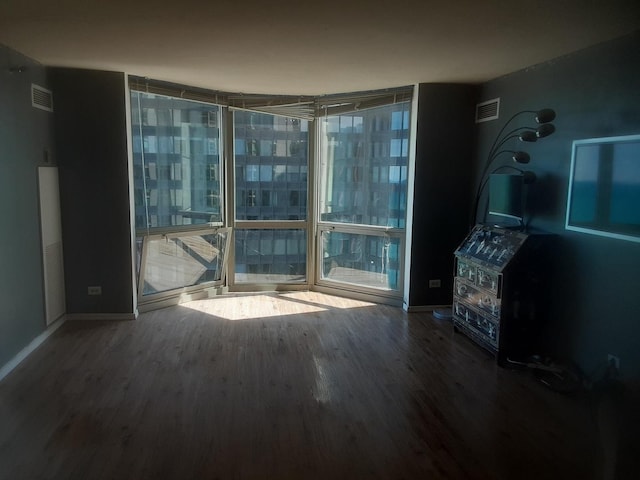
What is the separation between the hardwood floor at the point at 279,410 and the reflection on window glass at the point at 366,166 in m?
1.62

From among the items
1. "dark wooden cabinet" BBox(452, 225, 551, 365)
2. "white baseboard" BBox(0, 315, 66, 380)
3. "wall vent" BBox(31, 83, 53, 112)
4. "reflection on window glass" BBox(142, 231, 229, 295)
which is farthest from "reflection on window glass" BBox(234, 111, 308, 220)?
"dark wooden cabinet" BBox(452, 225, 551, 365)

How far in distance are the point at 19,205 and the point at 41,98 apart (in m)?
1.06

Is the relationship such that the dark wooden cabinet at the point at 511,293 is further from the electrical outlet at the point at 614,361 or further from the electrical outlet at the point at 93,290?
the electrical outlet at the point at 93,290

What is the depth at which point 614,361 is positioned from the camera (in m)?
Result: 3.03

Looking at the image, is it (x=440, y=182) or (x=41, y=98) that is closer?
(x=41, y=98)

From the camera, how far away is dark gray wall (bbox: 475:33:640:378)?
2.91 m

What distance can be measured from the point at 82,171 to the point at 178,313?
1738 mm

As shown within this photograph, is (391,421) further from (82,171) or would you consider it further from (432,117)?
(82,171)

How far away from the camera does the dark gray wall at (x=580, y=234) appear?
291 centimetres

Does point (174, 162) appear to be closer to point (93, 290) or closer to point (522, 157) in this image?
point (93, 290)

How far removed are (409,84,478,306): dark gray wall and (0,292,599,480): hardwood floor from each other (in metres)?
0.88

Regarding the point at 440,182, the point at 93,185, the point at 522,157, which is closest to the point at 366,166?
the point at 440,182

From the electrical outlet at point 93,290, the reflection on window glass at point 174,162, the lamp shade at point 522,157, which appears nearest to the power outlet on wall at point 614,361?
the lamp shade at point 522,157

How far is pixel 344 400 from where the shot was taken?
10.00 ft
